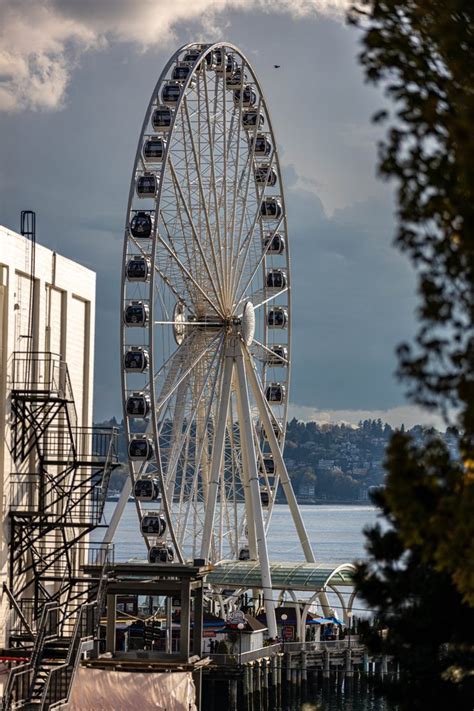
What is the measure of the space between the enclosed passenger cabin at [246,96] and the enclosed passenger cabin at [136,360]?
1299cm

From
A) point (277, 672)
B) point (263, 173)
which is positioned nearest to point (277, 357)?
point (263, 173)

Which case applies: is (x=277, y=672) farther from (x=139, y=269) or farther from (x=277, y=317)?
(x=139, y=269)

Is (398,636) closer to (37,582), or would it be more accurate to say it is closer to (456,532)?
(456,532)

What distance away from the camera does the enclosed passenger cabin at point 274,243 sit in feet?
187

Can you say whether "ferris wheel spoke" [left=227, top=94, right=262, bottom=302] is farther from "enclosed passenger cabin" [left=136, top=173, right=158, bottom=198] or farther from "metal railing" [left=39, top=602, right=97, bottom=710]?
"metal railing" [left=39, top=602, right=97, bottom=710]

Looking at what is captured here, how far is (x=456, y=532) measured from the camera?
41.6 feet

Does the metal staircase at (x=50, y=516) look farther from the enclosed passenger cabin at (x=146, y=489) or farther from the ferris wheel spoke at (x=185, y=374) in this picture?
the ferris wheel spoke at (x=185, y=374)

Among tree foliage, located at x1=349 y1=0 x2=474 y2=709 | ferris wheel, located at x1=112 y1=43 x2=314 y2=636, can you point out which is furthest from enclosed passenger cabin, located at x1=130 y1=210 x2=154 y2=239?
tree foliage, located at x1=349 y1=0 x2=474 y2=709

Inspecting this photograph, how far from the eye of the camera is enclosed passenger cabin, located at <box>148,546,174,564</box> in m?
45.8

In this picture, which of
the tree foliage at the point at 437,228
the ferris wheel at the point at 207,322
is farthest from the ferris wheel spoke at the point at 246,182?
the tree foliage at the point at 437,228

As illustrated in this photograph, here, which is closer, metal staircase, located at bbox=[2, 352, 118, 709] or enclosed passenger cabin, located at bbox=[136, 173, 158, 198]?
metal staircase, located at bbox=[2, 352, 118, 709]

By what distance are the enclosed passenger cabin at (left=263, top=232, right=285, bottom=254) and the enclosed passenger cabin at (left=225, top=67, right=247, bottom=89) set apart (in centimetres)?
631

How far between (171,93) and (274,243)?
11306 millimetres

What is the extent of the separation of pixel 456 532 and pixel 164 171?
34.5 metres
